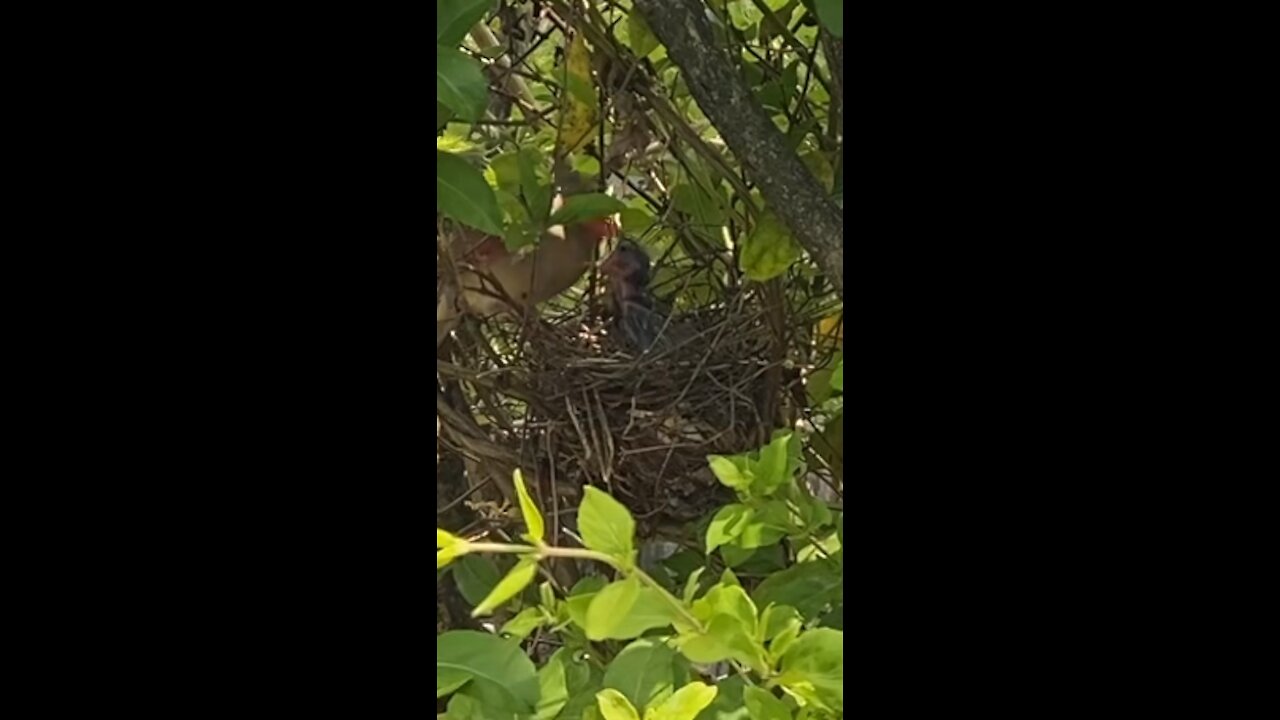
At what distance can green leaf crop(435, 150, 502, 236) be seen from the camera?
1.50 feet

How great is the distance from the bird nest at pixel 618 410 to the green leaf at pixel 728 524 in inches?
7.2

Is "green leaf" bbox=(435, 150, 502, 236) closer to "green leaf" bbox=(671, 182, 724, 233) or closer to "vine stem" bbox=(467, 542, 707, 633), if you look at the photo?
"vine stem" bbox=(467, 542, 707, 633)

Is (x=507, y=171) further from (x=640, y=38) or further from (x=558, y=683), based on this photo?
(x=558, y=683)

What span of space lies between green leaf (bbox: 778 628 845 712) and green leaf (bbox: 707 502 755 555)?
0.08 m

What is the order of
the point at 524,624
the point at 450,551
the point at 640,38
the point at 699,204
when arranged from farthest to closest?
the point at 699,204 < the point at 640,38 < the point at 524,624 < the point at 450,551

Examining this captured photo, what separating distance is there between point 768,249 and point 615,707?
0.79ft

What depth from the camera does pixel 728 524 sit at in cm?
53

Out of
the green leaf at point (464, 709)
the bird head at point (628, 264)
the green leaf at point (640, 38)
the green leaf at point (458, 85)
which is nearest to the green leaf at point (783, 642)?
the green leaf at point (464, 709)

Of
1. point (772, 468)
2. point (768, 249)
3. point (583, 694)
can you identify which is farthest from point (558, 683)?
point (768, 249)

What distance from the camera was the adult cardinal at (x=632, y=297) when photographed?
83 cm

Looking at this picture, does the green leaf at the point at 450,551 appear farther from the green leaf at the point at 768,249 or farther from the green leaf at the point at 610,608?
the green leaf at the point at 768,249
